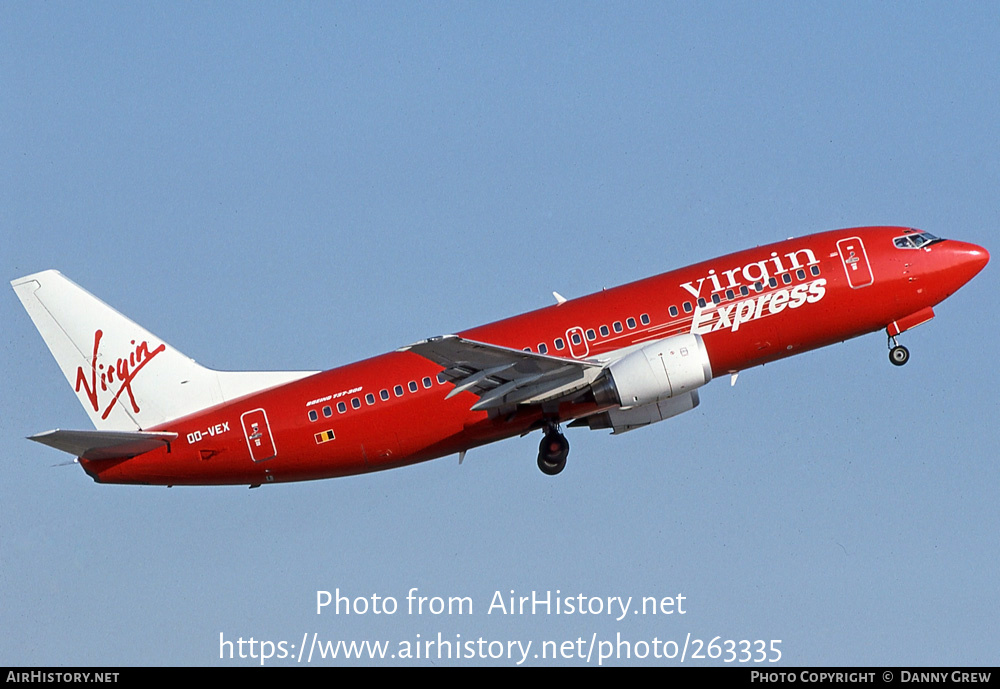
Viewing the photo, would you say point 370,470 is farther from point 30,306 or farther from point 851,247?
point 851,247

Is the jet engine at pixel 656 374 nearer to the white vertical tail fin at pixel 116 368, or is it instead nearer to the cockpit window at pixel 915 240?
the cockpit window at pixel 915 240

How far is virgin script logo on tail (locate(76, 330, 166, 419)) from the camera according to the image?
157 feet

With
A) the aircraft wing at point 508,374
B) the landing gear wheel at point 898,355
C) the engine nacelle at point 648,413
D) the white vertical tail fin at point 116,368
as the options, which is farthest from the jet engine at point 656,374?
the white vertical tail fin at point 116,368

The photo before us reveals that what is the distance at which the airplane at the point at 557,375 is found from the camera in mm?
44500

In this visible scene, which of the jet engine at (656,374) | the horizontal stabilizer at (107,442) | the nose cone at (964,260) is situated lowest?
the horizontal stabilizer at (107,442)

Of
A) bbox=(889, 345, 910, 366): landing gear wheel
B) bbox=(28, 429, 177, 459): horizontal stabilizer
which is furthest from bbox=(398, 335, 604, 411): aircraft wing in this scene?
bbox=(889, 345, 910, 366): landing gear wheel

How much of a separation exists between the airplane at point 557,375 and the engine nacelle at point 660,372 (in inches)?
1.7

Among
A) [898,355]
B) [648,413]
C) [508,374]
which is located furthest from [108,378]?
[898,355]

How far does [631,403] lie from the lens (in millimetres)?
43844

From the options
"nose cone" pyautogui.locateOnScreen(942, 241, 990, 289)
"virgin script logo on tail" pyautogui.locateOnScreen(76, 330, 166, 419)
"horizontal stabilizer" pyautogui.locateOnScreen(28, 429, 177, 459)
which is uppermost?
"nose cone" pyautogui.locateOnScreen(942, 241, 990, 289)

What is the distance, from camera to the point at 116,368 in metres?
48.2

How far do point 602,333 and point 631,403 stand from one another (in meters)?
2.61

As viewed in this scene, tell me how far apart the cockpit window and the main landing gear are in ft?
41.3

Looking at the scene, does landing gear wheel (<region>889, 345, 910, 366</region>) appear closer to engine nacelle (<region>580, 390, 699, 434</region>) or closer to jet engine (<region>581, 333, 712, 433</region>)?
engine nacelle (<region>580, 390, 699, 434</region>)
